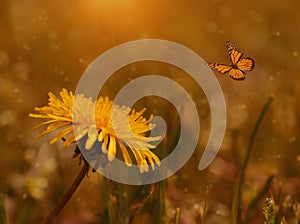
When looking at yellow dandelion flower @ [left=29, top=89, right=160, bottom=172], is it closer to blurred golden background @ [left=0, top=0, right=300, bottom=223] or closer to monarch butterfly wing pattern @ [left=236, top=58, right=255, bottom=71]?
monarch butterfly wing pattern @ [left=236, top=58, right=255, bottom=71]

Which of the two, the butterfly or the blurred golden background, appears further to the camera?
the blurred golden background

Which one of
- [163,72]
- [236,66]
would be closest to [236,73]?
[236,66]

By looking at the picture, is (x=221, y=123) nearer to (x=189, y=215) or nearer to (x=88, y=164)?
(x=189, y=215)

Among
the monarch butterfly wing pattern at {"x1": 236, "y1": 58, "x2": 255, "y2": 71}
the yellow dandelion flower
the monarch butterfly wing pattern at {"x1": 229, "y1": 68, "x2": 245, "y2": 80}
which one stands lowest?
the yellow dandelion flower

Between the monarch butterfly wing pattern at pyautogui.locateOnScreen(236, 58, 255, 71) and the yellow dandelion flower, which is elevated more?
the monarch butterfly wing pattern at pyautogui.locateOnScreen(236, 58, 255, 71)

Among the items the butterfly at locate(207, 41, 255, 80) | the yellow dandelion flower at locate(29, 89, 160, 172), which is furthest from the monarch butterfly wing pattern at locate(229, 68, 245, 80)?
the yellow dandelion flower at locate(29, 89, 160, 172)

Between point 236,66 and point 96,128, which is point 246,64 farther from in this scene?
point 96,128
